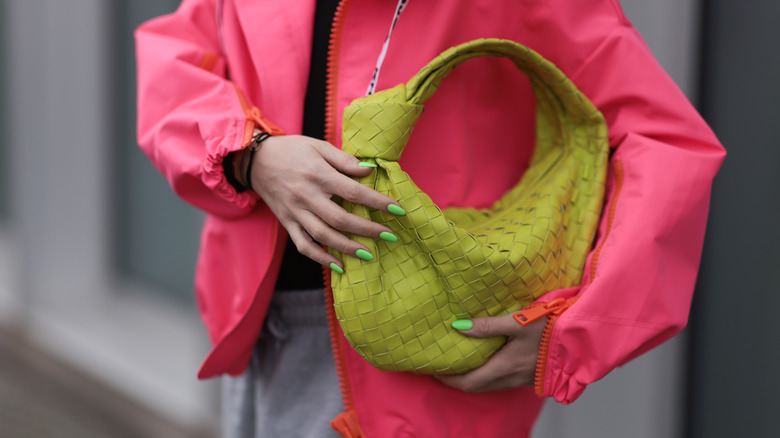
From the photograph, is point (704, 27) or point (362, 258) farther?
point (704, 27)

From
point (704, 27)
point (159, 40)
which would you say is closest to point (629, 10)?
point (704, 27)

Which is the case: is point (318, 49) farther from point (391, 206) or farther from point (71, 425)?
point (71, 425)

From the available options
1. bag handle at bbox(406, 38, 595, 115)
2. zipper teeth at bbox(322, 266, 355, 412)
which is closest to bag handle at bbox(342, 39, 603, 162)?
bag handle at bbox(406, 38, 595, 115)

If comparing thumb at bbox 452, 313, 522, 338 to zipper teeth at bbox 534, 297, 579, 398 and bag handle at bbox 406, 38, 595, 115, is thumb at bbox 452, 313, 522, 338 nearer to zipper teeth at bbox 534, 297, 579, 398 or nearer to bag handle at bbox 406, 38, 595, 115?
zipper teeth at bbox 534, 297, 579, 398

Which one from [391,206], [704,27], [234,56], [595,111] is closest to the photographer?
[391,206]

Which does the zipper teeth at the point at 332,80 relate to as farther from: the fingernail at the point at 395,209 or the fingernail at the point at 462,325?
the fingernail at the point at 462,325

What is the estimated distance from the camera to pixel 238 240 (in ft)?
3.95

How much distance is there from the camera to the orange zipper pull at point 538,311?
1030 millimetres

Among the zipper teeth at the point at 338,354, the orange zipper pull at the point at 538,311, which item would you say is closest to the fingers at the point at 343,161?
the zipper teeth at the point at 338,354

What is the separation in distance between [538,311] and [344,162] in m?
0.38

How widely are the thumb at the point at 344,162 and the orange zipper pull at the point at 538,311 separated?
33cm

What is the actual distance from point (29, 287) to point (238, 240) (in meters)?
3.48

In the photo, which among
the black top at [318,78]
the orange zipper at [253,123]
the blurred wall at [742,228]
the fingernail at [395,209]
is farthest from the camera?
the blurred wall at [742,228]

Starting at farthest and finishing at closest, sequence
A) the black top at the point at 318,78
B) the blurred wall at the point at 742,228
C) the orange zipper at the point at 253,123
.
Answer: the blurred wall at the point at 742,228
the black top at the point at 318,78
the orange zipper at the point at 253,123
